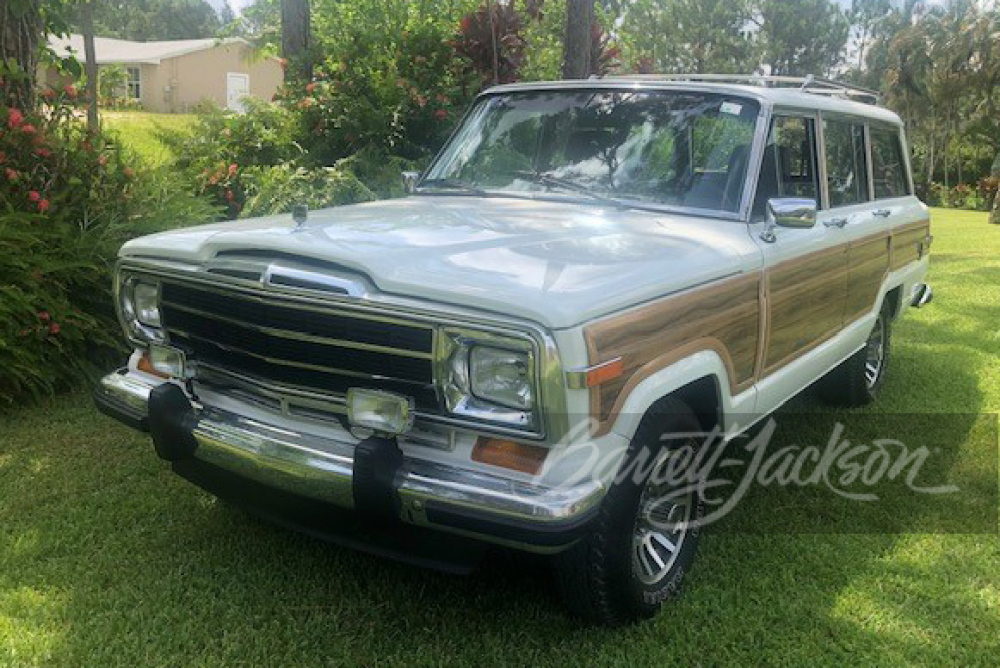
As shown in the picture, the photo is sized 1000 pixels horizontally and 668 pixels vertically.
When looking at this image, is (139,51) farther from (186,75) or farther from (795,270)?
(795,270)

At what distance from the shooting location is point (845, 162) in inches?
177

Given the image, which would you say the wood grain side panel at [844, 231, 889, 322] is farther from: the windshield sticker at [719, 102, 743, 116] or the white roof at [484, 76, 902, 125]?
the windshield sticker at [719, 102, 743, 116]

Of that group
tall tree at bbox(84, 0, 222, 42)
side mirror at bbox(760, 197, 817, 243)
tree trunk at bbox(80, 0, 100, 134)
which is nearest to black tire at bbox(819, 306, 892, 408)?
side mirror at bbox(760, 197, 817, 243)

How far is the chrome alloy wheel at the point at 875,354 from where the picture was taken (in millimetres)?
5449

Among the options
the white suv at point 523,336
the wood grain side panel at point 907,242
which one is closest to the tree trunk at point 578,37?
the wood grain side panel at point 907,242

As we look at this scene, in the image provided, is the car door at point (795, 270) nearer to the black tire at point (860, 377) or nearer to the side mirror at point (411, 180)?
the black tire at point (860, 377)

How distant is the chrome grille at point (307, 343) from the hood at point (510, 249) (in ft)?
0.44

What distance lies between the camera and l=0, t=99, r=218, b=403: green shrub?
470cm

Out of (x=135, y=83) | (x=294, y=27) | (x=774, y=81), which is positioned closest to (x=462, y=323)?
(x=774, y=81)

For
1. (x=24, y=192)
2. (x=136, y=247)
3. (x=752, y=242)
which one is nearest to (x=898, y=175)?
(x=752, y=242)

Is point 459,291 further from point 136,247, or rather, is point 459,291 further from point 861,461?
point 861,461

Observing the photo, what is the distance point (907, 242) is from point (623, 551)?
11.8ft

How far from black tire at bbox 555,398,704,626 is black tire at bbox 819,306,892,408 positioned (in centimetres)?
254

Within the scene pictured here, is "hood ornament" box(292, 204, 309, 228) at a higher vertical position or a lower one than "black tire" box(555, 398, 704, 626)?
higher
